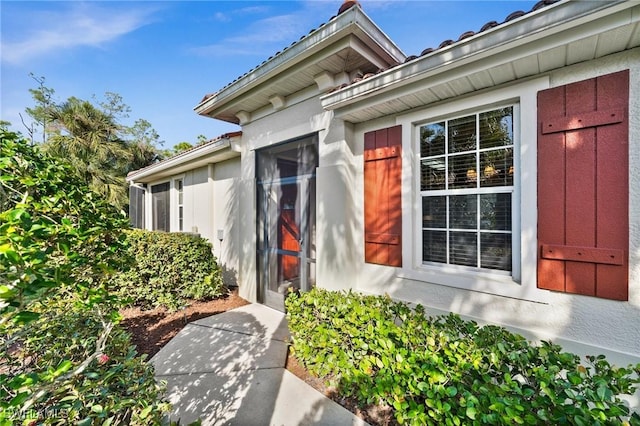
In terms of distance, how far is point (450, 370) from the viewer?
74.6 inches

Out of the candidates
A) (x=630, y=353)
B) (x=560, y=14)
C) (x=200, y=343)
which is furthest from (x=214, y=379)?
(x=560, y=14)

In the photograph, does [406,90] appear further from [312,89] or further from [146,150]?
[146,150]

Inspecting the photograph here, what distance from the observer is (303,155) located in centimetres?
480

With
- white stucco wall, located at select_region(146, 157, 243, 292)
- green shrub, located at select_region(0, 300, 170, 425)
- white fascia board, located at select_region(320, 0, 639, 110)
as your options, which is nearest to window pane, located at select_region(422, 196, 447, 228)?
white fascia board, located at select_region(320, 0, 639, 110)

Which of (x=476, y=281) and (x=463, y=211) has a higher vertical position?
(x=463, y=211)

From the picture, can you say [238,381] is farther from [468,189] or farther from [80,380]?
[468,189]

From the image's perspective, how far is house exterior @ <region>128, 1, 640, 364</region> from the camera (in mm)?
2230

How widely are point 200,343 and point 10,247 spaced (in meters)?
3.64

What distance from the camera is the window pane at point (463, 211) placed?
3109 mm

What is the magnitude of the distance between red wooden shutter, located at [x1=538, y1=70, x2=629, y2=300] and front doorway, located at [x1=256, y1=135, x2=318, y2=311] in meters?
3.18

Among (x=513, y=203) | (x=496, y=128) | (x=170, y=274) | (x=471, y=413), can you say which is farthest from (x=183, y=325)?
(x=496, y=128)

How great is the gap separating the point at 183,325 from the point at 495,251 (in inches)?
208

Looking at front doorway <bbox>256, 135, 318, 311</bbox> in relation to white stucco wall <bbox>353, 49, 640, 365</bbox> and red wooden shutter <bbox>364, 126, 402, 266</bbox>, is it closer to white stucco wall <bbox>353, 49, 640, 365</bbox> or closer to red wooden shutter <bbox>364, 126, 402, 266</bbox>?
red wooden shutter <bbox>364, 126, 402, 266</bbox>

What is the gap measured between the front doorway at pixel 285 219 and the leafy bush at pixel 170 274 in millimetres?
1342
